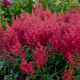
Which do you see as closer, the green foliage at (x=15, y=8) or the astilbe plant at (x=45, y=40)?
the astilbe plant at (x=45, y=40)

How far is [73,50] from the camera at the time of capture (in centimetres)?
147

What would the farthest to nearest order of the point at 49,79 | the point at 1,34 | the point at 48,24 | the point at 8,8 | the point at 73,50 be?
the point at 8,8
the point at 1,34
the point at 49,79
the point at 48,24
the point at 73,50

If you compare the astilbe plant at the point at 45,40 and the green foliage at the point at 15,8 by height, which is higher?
the green foliage at the point at 15,8

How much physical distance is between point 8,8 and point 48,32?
171 inches

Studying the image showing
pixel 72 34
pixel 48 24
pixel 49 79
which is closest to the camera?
pixel 72 34

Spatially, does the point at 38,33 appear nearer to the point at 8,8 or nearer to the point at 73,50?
the point at 73,50

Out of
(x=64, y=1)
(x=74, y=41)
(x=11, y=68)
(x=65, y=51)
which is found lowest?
(x=11, y=68)

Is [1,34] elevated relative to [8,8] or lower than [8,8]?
lower

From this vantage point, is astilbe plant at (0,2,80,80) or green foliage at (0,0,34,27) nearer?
astilbe plant at (0,2,80,80)

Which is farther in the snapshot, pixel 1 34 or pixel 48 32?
pixel 1 34

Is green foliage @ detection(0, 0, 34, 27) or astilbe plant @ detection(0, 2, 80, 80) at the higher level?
green foliage @ detection(0, 0, 34, 27)

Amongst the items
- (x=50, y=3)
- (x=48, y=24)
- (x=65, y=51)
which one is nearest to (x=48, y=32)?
(x=48, y=24)

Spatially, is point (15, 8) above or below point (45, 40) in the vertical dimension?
above

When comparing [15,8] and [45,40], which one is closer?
[45,40]
